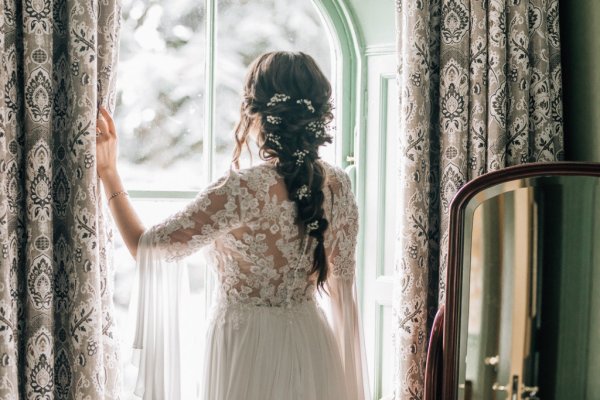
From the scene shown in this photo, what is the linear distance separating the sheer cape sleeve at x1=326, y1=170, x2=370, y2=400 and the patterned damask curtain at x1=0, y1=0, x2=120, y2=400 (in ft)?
2.07

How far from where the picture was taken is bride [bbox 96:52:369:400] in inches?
69.7

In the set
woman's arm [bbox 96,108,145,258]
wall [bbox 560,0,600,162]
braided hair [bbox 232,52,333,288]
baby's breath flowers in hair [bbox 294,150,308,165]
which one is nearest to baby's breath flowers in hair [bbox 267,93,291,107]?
braided hair [bbox 232,52,333,288]

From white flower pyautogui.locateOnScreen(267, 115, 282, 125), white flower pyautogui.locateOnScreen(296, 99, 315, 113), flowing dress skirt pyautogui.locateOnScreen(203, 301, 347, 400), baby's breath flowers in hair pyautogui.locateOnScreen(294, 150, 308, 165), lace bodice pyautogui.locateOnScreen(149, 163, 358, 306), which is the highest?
white flower pyautogui.locateOnScreen(296, 99, 315, 113)

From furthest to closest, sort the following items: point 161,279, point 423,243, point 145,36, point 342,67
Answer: point 342,67 → point 145,36 → point 423,243 → point 161,279

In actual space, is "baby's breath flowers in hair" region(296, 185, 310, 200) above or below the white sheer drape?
above

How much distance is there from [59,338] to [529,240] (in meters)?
1.28

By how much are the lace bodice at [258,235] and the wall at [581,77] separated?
83 cm

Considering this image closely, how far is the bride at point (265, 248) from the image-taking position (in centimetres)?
177

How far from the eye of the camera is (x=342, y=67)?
2.63m

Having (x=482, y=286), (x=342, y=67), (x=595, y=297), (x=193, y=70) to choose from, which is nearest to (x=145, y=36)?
(x=193, y=70)

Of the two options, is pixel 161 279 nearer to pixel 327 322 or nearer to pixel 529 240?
pixel 327 322

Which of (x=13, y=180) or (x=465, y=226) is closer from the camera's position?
(x=13, y=180)

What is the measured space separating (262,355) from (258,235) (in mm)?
320

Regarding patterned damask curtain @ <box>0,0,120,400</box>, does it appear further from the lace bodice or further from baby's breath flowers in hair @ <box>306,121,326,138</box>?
baby's breath flowers in hair @ <box>306,121,326,138</box>
